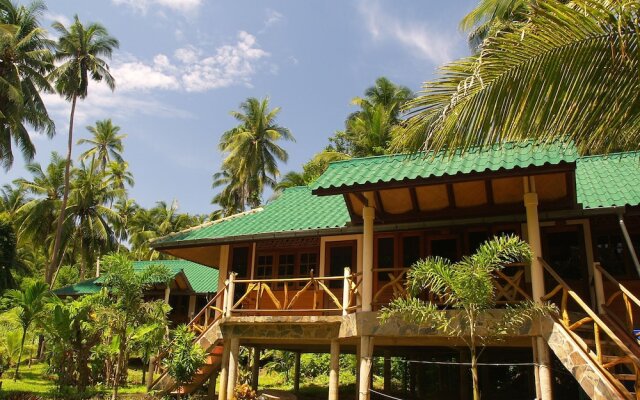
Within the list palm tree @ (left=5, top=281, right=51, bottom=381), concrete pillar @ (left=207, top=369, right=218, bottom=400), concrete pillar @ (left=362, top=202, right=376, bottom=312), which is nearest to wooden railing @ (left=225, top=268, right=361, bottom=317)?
concrete pillar @ (left=362, top=202, right=376, bottom=312)

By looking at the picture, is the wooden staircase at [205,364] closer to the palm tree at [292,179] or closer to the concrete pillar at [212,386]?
the concrete pillar at [212,386]

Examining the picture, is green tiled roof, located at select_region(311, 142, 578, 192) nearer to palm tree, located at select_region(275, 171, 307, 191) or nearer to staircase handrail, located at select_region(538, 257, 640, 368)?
staircase handrail, located at select_region(538, 257, 640, 368)

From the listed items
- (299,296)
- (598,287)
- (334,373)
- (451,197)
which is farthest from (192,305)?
(598,287)

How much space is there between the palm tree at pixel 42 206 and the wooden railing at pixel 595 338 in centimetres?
3509

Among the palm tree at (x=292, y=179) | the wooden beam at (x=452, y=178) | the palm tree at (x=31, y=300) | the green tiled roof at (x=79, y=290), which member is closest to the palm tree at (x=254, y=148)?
the palm tree at (x=292, y=179)

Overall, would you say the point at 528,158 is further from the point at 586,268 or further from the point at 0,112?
the point at 0,112

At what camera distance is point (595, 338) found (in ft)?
27.3

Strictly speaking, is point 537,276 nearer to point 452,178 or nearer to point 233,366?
point 452,178

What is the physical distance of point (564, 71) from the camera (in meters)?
4.62

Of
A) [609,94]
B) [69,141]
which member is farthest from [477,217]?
[69,141]

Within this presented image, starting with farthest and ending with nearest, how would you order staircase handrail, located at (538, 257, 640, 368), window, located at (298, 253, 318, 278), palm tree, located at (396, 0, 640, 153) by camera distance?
window, located at (298, 253, 318, 278)
staircase handrail, located at (538, 257, 640, 368)
palm tree, located at (396, 0, 640, 153)

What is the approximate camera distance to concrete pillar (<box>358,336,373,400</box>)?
32.9 ft

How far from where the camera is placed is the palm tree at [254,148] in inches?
1612

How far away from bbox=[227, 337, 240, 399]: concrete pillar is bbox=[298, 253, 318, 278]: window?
330cm
